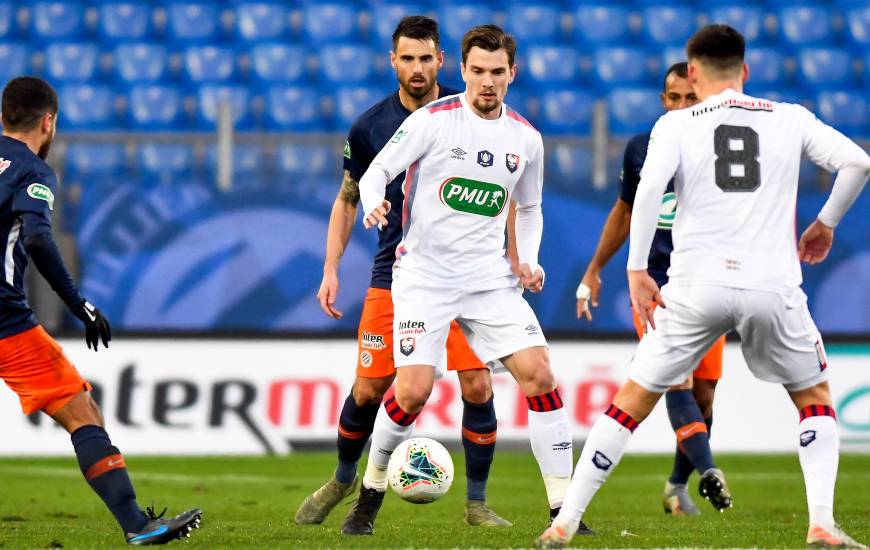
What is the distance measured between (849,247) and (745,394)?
1.47 m

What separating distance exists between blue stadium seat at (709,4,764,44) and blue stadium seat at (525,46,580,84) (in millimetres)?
1711

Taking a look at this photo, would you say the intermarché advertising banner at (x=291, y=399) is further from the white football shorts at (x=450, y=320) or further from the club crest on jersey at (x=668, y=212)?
the white football shorts at (x=450, y=320)

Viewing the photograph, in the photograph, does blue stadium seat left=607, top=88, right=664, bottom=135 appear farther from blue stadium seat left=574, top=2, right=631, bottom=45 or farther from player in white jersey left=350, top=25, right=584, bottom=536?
player in white jersey left=350, top=25, right=584, bottom=536

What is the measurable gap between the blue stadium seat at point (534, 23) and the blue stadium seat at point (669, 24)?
0.98 meters

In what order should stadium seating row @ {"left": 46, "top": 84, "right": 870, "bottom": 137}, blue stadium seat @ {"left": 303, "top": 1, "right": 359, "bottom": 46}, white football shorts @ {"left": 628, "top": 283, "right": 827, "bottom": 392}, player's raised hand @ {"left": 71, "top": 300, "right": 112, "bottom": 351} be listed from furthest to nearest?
1. blue stadium seat @ {"left": 303, "top": 1, "right": 359, "bottom": 46}
2. stadium seating row @ {"left": 46, "top": 84, "right": 870, "bottom": 137}
3. player's raised hand @ {"left": 71, "top": 300, "right": 112, "bottom": 351}
4. white football shorts @ {"left": 628, "top": 283, "right": 827, "bottom": 392}

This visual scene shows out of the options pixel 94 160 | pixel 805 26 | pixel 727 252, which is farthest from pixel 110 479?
pixel 805 26

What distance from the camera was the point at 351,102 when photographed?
46.1 feet

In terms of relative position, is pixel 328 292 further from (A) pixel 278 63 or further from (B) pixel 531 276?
(A) pixel 278 63

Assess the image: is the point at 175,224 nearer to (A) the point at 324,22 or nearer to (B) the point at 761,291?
(A) the point at 324,22

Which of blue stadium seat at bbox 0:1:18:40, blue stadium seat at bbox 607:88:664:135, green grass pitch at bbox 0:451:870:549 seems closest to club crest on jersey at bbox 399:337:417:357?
green grass pitch at bbox 0:451:870:549

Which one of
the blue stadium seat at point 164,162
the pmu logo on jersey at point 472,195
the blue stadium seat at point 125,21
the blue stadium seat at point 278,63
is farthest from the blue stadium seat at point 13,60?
the pmu logo on jersey at point 472,195

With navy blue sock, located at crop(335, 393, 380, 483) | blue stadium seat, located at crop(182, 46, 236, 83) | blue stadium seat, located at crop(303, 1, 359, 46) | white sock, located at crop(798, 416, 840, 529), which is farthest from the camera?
blue stadium seat, located at crop(303, 1, 359, 46)

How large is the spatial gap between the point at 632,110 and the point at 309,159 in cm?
421

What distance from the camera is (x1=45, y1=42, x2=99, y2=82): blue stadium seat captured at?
14719 millimetres
